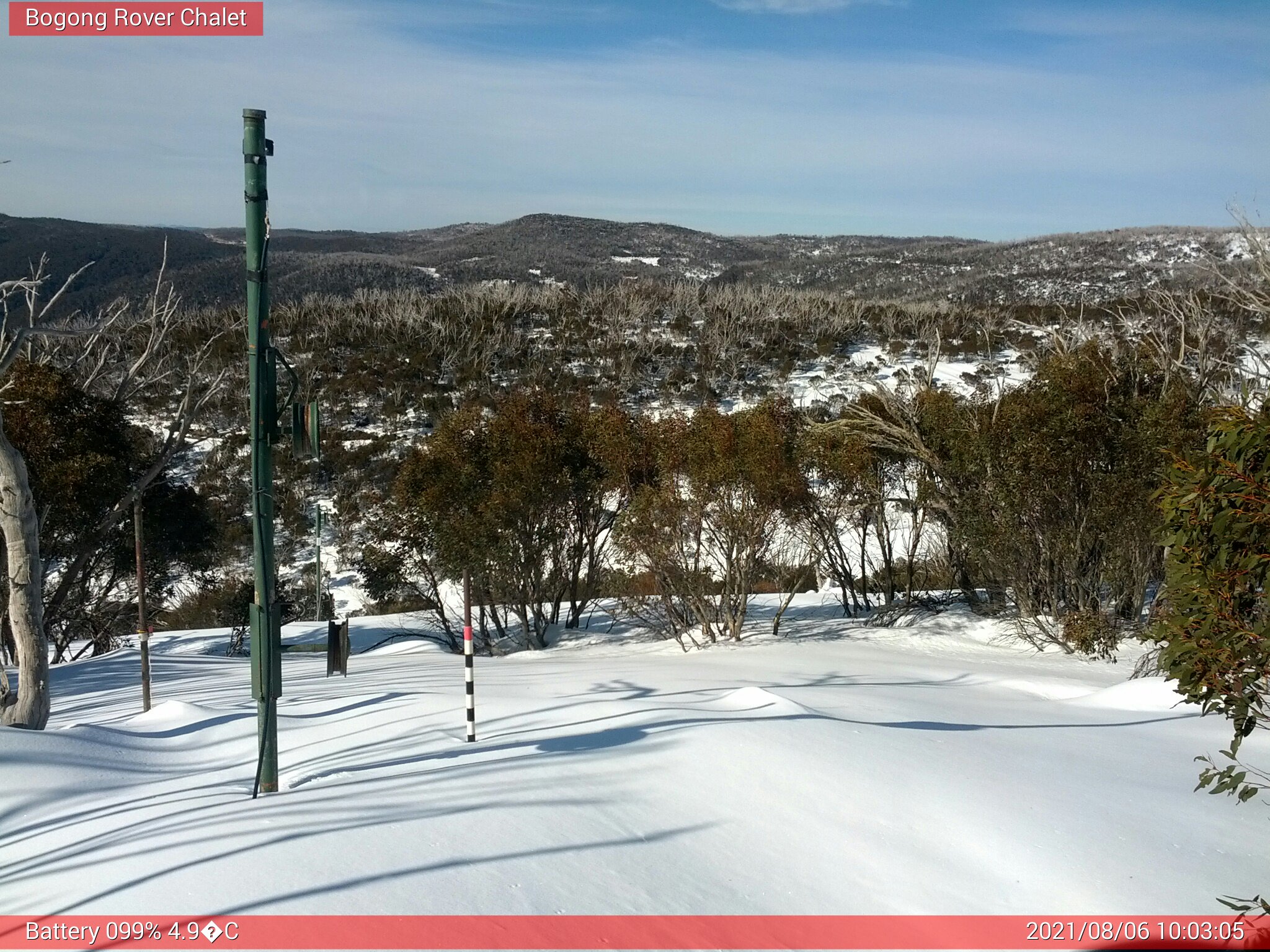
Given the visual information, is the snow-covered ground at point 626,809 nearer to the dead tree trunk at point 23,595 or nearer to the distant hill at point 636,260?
the dead tree trunk at point 23,595

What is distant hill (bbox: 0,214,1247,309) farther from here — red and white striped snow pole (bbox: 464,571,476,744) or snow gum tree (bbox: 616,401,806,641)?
red and white striped snow pole (bbox: 464,571,476,744)

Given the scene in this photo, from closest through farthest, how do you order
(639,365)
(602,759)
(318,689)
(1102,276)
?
(602,759) < (318,689) < (639,365) < (1102,276)

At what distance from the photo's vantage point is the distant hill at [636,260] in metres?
67.1

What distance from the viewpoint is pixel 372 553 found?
17719 millimetres

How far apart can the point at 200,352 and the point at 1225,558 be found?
1450 cm

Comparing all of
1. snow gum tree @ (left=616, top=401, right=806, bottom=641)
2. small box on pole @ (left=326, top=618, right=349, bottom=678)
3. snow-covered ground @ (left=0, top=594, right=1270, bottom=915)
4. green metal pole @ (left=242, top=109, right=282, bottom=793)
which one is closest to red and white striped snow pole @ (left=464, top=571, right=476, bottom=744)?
snow-covered ground @ (left=0, top=594, right=1270, bottom=915)

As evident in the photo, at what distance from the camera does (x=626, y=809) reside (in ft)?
17.1

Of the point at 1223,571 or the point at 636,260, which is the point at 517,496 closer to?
the point at 1223,571

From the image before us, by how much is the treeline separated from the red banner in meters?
11.4

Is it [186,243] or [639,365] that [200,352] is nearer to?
[639,365]

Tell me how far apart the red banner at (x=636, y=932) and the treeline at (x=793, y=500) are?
11.4 m

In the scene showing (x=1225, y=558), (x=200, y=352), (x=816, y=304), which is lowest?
(x=1225, y=558)

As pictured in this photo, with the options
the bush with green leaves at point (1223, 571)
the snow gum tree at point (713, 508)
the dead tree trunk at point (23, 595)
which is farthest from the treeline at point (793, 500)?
the bush with green leaves at point (1223, 571)

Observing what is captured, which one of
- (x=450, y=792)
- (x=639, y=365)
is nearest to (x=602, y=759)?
(x=450, y=792)
